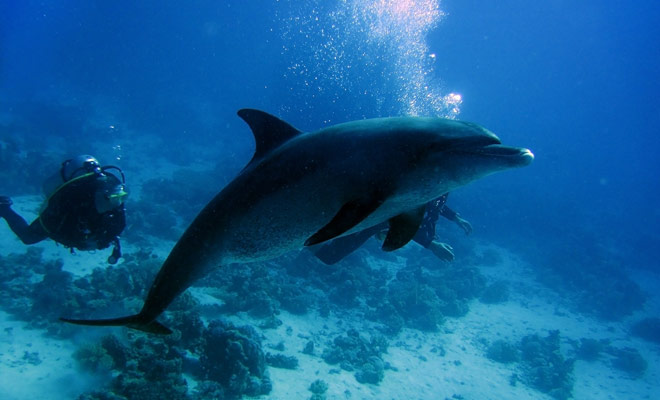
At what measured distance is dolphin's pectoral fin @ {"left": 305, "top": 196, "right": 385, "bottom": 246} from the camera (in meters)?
1.36

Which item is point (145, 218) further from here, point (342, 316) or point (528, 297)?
point (528, 297)

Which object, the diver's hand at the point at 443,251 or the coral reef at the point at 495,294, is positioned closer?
the diver's hand at the point at 443,251

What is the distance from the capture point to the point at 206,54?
121 m

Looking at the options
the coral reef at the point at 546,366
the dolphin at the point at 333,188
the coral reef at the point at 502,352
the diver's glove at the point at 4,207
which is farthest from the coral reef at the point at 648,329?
the diver's glove at the point at 4,207

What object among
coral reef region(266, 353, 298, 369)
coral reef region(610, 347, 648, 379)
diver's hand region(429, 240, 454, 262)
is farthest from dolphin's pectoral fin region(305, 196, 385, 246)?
coral reef region(610, 347, 648, 379)

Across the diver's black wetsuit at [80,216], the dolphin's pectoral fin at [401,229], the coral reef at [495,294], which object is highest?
the coral reef at [495,294]

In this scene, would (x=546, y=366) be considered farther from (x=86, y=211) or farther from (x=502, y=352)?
(x=86, y=211)

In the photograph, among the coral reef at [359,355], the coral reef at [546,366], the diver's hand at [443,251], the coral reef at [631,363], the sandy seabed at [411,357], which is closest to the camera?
the diver's hand at [443,251]

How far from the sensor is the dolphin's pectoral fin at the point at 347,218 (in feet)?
4.45

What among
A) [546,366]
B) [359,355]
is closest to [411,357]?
[359,355]

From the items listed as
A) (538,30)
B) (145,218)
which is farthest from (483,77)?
(145,218)

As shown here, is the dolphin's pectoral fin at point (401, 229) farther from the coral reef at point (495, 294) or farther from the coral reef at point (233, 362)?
the coral reef at point (495, 294)

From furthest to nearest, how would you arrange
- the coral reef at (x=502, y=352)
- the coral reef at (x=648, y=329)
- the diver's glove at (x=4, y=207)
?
the coral reef at (x=648, y=329) → the coral reef at (x=502, y=352) → the diver's glove at (x=4, y=207)

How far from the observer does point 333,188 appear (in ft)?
5.39
